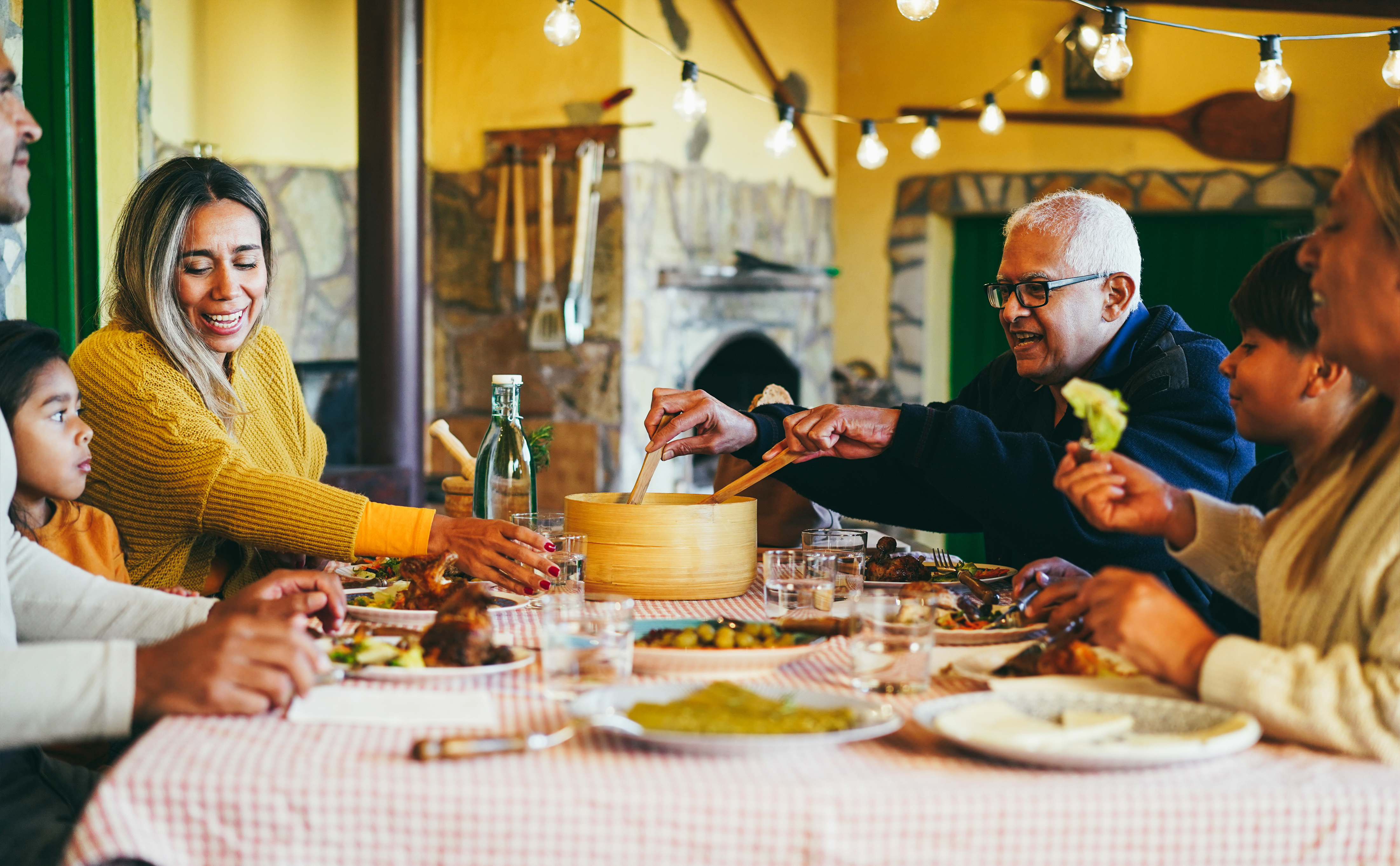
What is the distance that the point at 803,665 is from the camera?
1.45m

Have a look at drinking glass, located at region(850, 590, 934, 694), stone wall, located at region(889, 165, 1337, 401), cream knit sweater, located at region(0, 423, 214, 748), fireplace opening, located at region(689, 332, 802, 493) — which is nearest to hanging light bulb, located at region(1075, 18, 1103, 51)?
stone wall, located at region(889, 165, 1337, 401)

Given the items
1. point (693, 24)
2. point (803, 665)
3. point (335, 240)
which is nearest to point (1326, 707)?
point (803, 665)

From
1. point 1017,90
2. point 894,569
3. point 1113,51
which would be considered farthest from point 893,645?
point 1017,90

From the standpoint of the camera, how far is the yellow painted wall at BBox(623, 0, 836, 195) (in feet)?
15.2

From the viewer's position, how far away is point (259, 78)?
422 cm

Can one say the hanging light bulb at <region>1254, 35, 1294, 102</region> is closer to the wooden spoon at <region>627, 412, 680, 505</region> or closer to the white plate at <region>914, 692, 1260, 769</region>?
the wooden spoon at <region>627, 412, 680, 505</region>

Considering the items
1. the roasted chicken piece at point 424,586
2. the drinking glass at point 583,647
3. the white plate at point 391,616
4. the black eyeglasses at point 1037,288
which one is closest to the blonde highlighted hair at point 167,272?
the roasted chicken piece at point 424,586

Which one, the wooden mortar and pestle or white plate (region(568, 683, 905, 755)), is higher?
the wooden mortar and pestle

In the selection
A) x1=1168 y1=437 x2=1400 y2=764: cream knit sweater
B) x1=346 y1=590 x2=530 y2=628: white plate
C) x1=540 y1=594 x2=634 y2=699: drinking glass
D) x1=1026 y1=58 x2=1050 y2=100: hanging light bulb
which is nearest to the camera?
x1=1168 y1=437 x2=1400 y2=764: cream knit sweater

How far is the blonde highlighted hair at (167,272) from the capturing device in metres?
2.14

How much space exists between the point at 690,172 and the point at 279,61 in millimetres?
1625

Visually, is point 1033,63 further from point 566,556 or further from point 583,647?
point 583,647

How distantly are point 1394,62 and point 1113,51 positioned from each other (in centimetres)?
89

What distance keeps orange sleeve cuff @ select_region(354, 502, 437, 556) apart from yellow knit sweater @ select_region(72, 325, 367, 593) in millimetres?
17
